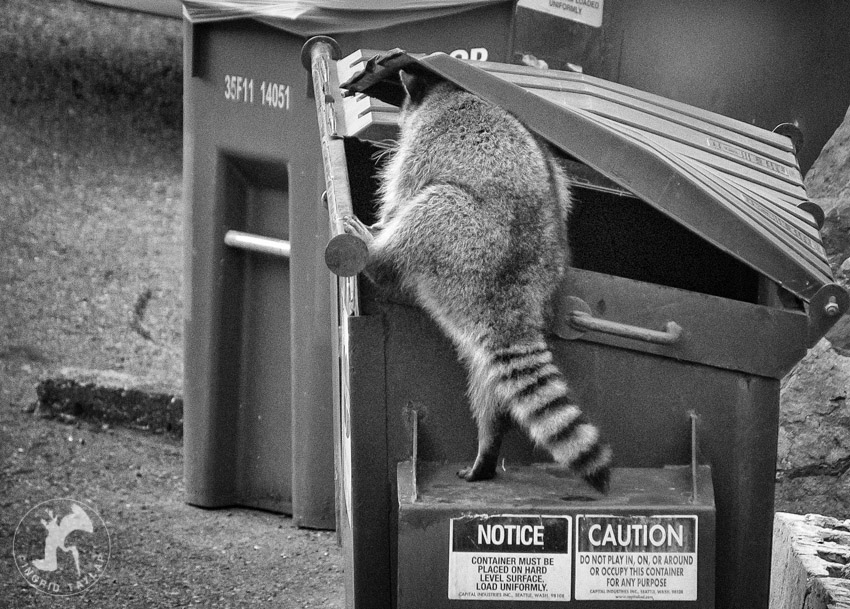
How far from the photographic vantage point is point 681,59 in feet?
13.7

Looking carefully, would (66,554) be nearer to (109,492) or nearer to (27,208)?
(109,492)

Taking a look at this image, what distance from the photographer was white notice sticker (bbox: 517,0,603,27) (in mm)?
4242

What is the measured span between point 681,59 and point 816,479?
1.65 m

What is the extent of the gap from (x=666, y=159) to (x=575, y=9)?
1855mm

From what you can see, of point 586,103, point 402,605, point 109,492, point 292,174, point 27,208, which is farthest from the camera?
point 27,208

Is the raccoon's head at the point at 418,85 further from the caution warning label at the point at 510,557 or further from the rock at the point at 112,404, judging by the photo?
the rock at the point at 112,404

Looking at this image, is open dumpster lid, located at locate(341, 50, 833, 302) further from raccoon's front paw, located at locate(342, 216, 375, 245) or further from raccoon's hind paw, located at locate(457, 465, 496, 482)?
raccoon's hind paw, located at locate(457, 465, 496, 482)

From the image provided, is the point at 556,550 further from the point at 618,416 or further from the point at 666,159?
the point at 666,159

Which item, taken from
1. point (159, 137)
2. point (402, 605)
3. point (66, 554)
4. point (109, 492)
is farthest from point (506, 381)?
point (159, 137)

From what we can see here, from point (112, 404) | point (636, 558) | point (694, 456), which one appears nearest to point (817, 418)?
point (694, 456)

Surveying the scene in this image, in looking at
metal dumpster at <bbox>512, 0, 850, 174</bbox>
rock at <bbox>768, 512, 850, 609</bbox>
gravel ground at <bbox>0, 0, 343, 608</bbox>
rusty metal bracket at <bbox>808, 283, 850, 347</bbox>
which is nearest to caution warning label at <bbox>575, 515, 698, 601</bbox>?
rusty metal bracket at <bbox>808, 283, 850, 347</bbox>

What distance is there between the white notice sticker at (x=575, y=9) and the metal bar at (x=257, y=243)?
53.9 inches

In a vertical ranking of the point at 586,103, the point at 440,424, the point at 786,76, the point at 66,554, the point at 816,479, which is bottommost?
the point at 66,554

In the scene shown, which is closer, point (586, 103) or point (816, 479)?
point (586, 103)
